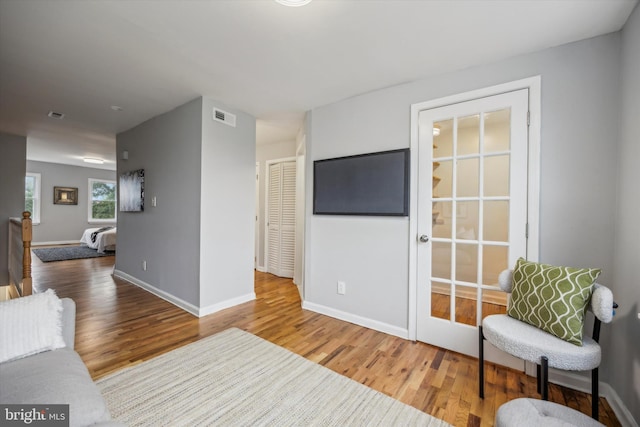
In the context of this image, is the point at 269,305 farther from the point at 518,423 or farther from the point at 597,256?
the point at 597,256

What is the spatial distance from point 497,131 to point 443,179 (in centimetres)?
52

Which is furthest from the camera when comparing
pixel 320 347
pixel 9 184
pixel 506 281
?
pixel 9 184

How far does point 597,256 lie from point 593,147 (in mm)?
710

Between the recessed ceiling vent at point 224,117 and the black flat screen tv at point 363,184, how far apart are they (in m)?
1.13

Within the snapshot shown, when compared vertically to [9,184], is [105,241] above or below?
below

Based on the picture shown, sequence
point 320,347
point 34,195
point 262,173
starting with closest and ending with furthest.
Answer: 1. point 320,347
2. point 262,173
3. point 34,195

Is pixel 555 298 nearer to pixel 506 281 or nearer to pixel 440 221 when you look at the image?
pixel 506 281

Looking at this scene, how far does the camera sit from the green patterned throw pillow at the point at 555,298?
1429 millimetres

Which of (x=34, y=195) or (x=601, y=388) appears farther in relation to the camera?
(x=34, y=195)

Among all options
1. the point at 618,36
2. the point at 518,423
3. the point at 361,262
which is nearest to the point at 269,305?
the point at 361,262

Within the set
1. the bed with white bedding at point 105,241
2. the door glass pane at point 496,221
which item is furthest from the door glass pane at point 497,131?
the bed with white bedding at point 105,241

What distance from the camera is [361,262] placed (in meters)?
2.74

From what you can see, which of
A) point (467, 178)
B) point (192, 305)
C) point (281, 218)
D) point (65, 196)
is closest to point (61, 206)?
point (65, 196)

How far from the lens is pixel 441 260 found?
2289mm
